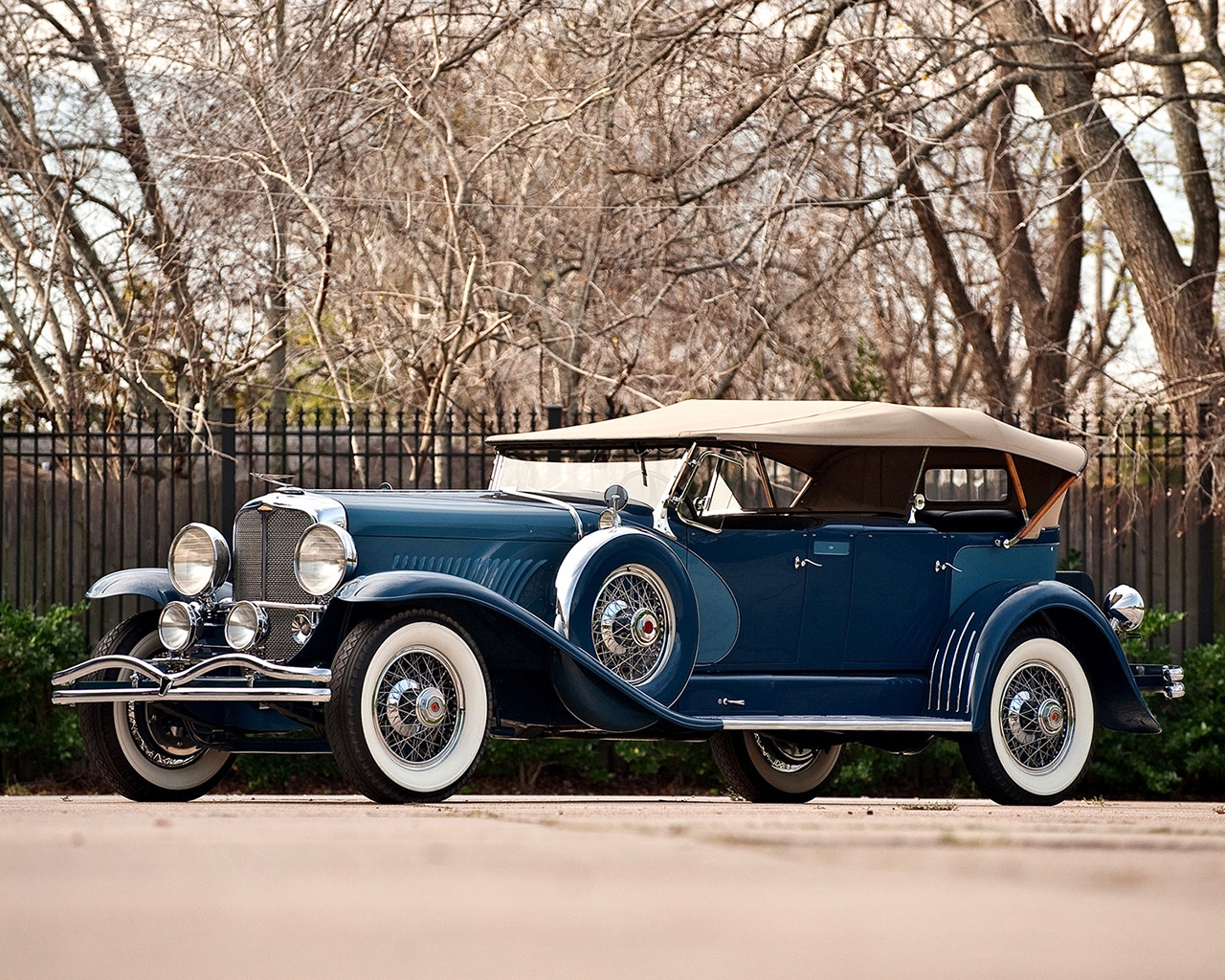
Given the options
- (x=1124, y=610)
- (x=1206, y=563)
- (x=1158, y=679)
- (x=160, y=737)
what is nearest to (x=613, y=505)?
(x=160, y=737)

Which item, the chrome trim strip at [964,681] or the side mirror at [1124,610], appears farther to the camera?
the side mirror at [1124,610]

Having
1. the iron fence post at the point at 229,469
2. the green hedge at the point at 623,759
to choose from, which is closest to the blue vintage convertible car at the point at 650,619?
the green hedge at the point at 623,759

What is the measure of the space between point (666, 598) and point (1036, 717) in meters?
2.04

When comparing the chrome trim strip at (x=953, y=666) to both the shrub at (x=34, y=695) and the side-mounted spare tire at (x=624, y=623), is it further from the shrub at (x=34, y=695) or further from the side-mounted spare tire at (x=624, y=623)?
the shrub at (x=34, y=695)

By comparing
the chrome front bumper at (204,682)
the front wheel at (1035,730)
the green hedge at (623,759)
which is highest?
the chrome front bumper at (204,682)

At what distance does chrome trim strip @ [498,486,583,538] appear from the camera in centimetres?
715

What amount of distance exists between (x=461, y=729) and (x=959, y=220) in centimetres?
1567

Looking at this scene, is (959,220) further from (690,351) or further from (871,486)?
(871,486)

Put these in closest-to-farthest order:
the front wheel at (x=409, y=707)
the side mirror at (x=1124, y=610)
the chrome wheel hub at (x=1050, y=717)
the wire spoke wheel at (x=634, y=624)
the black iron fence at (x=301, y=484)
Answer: the front wheel at (x=409, y=707) → the wire spoke wheel at (x=634, y=624) → the chrome wheel hub at (x=1050, y=717) → the side mirror at (x=1124, y=610) → the black iron fence at (x=301, y=484)

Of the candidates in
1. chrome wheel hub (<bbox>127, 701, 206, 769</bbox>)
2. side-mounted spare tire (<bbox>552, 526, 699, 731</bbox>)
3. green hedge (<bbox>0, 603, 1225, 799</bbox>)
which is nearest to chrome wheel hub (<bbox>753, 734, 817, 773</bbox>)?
side-mounted spare tire (<bbox>552, 526, 699, 731</bbox>)

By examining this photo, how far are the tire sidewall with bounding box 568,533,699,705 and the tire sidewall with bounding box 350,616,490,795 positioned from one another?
55cm

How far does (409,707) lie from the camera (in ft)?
20.3

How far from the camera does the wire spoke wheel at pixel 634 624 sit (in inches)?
269

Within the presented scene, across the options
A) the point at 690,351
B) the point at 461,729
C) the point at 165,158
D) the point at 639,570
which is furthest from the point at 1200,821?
the point at 165,158
